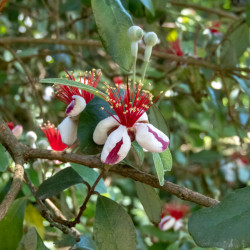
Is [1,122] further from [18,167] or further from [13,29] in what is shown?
[13,29]

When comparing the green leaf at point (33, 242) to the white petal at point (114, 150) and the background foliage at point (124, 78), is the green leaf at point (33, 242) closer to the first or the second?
the background foliage at point (124, 78)

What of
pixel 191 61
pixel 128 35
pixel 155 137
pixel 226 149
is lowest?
pixel 226 149

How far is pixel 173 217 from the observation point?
1.82 meters

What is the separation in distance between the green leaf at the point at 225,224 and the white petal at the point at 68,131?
0.89 ft

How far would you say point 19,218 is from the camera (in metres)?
0.99

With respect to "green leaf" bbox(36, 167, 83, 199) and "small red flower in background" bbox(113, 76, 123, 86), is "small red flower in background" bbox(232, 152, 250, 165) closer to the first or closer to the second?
"small red flower in background" bbox(113, 76, 123, 86)

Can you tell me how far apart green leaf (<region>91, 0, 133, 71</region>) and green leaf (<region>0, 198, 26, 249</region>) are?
398 mm

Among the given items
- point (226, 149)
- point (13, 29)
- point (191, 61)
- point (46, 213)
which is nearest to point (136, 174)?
point (46, 213)

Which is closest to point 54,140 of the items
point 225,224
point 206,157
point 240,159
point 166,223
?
point 225,224

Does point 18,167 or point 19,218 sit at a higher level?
point 18,167

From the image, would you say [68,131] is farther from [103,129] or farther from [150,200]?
[150,200]

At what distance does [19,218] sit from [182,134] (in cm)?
152

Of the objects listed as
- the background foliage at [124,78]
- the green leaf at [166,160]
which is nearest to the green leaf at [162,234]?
the background foliage at [124,78]

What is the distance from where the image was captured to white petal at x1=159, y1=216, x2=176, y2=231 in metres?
1.73
